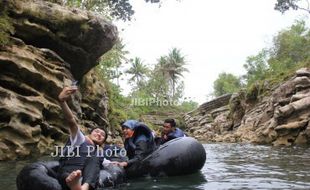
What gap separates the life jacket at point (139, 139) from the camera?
839cm

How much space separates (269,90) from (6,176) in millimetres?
23999

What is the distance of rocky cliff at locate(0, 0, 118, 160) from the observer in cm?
1211

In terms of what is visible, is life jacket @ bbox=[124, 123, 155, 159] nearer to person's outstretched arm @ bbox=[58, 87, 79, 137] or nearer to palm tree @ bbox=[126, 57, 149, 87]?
person's outstretched arm @ bbox=[58, 87, 79, 137]

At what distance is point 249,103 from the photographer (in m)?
32.2

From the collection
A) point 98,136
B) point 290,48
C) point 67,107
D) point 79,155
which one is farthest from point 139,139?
point 290,48

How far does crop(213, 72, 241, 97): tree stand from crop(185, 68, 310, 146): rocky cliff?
974 inches

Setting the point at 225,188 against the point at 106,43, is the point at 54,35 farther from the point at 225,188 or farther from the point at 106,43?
the point at 225,188

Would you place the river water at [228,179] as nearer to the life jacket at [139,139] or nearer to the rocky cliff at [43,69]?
the life jacket at [139,139]

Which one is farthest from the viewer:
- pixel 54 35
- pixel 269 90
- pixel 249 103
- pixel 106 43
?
pixel 249 103

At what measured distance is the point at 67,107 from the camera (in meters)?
5.20

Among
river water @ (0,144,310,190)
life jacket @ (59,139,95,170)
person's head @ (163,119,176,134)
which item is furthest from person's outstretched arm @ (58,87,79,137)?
person's head @ (163,119,176,134)

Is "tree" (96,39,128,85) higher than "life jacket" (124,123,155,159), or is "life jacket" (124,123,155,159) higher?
"tree" (96,39,128,85)

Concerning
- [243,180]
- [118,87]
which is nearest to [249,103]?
[118,87]

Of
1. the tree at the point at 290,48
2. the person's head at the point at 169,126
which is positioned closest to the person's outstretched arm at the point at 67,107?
the person's head at the point at 169,126
